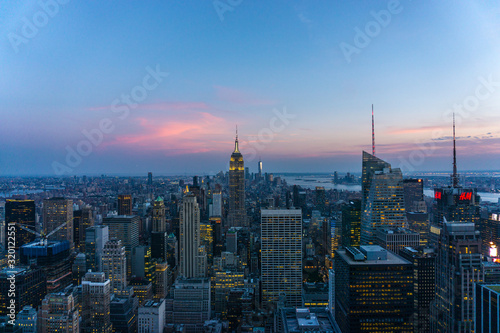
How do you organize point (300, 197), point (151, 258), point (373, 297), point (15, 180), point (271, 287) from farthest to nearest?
point (300, 197)
point (151, 258)
point (271, 287)
point (15, 180)
point (373, 297)

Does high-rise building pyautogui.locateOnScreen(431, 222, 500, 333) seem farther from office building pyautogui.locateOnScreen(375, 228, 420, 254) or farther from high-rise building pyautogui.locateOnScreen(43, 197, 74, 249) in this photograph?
high-rise building pyautogui.locateOnScreen(43, 197, 74, 249)

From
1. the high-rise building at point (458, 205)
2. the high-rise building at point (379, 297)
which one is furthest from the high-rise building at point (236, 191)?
the high-rise building at point (379, 297)

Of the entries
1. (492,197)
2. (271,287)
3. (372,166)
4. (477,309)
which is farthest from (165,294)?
(492,197)

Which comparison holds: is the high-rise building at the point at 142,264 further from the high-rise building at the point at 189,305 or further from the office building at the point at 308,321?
the office building at the point at 308,321

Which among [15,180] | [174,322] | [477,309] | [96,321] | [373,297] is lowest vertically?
[174,322]

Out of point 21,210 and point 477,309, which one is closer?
point 477,309

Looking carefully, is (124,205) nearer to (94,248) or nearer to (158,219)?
(158,219)

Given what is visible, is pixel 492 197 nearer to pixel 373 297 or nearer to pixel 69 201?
pixel 373 297
